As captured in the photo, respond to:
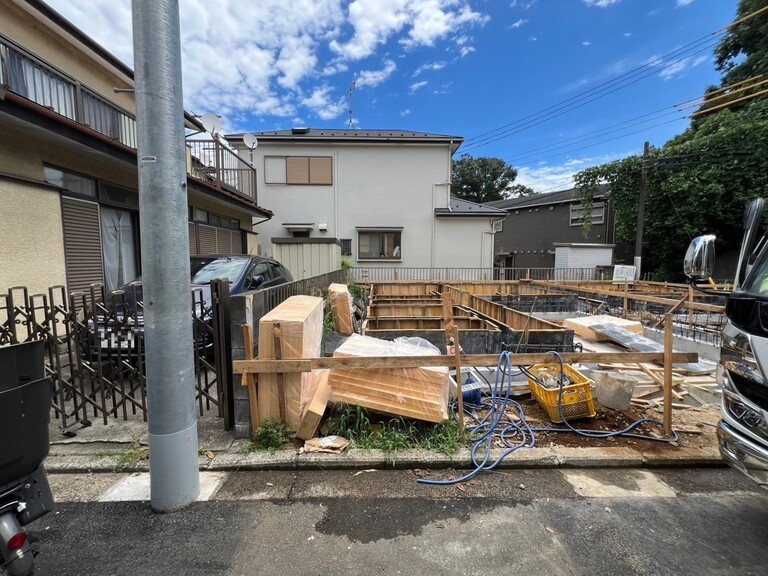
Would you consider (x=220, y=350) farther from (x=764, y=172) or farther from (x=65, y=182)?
(x=764, y=172)

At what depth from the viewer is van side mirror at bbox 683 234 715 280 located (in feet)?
8.00

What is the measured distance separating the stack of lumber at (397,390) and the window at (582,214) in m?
22.9

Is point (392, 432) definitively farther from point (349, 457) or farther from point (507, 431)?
point (507, 431)

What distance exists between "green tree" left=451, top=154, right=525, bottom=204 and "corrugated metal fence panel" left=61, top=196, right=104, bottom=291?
3934 centimetres

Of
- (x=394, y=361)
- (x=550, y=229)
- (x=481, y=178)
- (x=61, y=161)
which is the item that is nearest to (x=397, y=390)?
(x=394, y=361)

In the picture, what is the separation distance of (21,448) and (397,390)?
93.9 inches

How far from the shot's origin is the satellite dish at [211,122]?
10242 millimetres

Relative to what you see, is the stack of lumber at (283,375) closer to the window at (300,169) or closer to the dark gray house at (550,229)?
the window at (300,169)

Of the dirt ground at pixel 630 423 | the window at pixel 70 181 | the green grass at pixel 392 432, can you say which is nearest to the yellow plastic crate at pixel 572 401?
the dirt ground at pixel 630 423

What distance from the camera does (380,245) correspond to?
1719 centimetres

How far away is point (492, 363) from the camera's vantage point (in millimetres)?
3283

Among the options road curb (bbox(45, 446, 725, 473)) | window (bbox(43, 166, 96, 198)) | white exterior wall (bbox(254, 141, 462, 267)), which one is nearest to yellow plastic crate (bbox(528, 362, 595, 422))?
road curb (bbox(45, 446, 725, 473))

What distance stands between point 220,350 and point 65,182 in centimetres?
509

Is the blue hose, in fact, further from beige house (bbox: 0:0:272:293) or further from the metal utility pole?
beige house (bbox: 0:0:272:293)
